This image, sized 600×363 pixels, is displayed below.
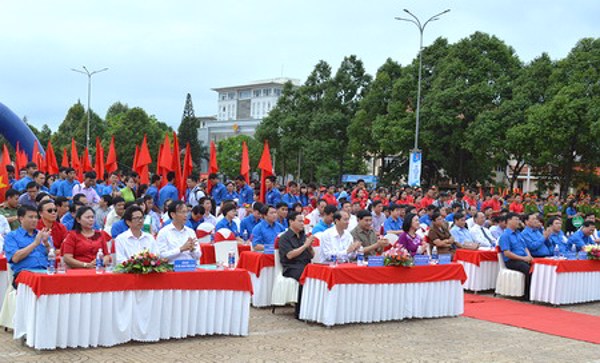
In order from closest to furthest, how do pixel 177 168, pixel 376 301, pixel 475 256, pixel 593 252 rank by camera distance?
pixel 376 301 → pixel 593 252 → pixel 475 256 → pixel 177 168

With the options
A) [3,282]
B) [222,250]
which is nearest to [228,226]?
[222,250]

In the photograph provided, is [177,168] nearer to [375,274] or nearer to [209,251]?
[209,251]

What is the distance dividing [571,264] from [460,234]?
87.0 inches

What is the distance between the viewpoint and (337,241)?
33.0ft

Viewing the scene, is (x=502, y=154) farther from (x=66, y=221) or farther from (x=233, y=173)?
(x=233, y=173)

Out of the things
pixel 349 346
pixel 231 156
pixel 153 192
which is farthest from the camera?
pixel 231 156

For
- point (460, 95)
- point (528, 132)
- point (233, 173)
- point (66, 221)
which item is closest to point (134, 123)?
point (233, 173)

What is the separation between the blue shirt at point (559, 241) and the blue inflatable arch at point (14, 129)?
81.6ft

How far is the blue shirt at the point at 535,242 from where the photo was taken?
12.5 meters

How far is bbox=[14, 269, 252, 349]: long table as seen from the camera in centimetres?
701

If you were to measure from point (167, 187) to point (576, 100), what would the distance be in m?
21.6

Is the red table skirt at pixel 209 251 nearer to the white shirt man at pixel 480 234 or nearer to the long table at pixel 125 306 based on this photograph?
the long table at pixel 125 306

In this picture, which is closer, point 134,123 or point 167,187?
point 167,187

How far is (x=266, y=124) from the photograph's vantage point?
47.4m
